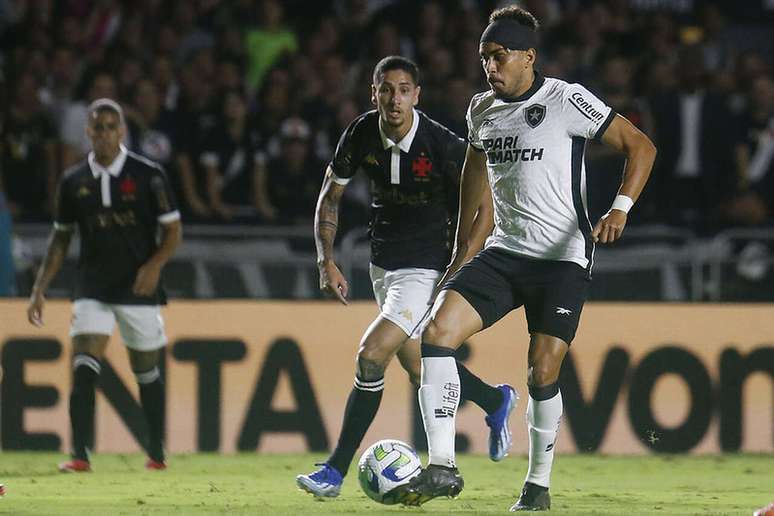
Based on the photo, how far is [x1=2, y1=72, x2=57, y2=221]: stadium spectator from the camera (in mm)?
13195

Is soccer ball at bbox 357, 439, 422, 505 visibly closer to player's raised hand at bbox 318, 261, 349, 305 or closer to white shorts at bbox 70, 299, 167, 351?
player's raised hand at bbox 318, 261, 349, 305

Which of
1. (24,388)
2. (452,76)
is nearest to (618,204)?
(24,388)

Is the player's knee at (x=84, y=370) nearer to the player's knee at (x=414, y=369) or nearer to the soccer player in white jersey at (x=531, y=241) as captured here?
the player's knee at (x=414, y=369)

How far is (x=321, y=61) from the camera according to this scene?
14.5m

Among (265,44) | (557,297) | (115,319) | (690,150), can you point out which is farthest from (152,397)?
(690,150)

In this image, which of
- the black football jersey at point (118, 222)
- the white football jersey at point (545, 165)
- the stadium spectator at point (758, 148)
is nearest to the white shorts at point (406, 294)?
the white football jersey at point (545, 165)

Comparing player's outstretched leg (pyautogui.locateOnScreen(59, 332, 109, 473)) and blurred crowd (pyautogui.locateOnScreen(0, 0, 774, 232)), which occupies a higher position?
blurred crowd (pyautogui.locateOnScreen(0, 0, 774, 232))

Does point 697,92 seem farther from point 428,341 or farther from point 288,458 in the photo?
point 428,341

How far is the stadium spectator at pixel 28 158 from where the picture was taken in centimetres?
1320

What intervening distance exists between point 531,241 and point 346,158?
1.45 metres

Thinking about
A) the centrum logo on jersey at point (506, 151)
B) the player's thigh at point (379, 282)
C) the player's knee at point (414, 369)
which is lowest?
the player's knee at point (414, 369)

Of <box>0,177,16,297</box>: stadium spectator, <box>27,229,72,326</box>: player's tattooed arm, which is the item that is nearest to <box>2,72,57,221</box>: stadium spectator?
<box>0,177,16,297</box>: stadium spectator

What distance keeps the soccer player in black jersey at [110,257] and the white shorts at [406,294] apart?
1.85 metres

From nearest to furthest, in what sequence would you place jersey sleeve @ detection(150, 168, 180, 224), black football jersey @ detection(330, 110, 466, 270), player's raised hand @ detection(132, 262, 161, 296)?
1. black football jersey @ detection(330, 110, 466, 270)
2. player's raised hand @ detection(132, 262, 161, 296)
3. jersey sleeve @ detection(150, 168, 180, 224)
